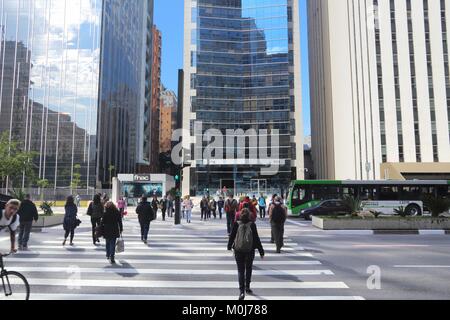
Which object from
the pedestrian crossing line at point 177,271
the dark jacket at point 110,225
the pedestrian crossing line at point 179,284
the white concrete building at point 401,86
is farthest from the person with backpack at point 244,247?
the white concrete building at point 401,86

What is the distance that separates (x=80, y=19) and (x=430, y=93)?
54.1 meters

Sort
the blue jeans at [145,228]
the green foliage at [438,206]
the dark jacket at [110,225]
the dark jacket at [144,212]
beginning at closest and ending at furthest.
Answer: the dark jacket at [110,225] → the dark jacket at [144,212] → the blue jeans at [145,228] → the green foliage at [438,206]

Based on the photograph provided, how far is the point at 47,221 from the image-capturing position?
18375 millimetres

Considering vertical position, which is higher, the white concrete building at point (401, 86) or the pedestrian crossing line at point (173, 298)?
the white concrete building at point (401, 86)

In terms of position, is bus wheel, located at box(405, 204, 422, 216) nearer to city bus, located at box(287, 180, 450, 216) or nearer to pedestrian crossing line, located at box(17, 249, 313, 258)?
city bus, located at box(287, 180, 450, 216)

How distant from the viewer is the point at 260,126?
66312 mm

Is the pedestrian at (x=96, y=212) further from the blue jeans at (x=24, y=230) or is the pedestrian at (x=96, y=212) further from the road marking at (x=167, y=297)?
the road marking at (x=167, y=297)

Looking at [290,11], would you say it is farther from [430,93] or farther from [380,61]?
[430,93]

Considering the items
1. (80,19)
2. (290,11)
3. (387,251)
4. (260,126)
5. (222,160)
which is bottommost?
(387,251)

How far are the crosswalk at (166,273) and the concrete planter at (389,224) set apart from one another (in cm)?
561

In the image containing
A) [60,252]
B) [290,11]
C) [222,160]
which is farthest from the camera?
[290,11]

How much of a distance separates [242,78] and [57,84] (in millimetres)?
33390

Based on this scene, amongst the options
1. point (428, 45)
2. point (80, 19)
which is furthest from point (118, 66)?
point (428, 45)

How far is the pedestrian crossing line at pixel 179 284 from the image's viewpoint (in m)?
7.09
